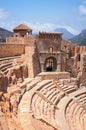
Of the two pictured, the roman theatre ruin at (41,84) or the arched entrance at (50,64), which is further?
the arched entrance at (50,64)

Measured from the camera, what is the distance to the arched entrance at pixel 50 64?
29.5m

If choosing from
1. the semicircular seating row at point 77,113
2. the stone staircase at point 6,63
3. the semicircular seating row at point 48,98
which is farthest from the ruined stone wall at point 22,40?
the semicircular seating row at point 77,113

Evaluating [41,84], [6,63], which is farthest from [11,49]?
[41,84]

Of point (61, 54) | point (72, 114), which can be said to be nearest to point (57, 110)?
point (72, 114)

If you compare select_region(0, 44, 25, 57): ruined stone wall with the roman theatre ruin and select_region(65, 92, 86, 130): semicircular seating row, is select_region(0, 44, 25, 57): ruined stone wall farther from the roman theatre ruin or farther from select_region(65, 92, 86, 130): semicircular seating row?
select_region(65, 92, 86, 130): semicircular seating row

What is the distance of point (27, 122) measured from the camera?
50.7 ft

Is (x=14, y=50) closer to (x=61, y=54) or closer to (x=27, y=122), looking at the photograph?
(x=61, y=54)

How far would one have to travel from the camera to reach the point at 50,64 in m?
30.8

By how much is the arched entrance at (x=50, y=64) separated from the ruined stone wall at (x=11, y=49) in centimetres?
295

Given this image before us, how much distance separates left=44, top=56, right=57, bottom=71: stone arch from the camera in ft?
96.3

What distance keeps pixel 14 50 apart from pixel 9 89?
8127mm

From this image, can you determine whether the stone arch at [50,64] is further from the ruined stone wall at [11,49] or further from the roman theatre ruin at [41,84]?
the ruined stone wall at [11,49]

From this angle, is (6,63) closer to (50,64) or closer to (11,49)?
(11,49)

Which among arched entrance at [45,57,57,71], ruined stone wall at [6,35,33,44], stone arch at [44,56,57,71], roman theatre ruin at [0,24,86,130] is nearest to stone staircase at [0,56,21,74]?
roman theatre ruin at [0,24,86,130]
